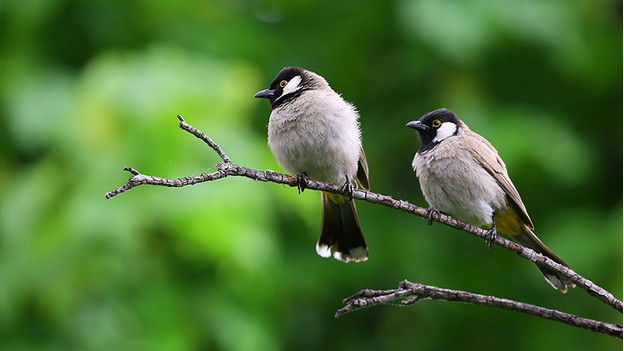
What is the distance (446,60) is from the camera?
620 centimetres

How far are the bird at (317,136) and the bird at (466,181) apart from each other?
1.12 ft

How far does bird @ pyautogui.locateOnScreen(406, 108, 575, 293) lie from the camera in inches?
127

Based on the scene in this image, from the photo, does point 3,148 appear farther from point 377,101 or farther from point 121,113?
point 377,101

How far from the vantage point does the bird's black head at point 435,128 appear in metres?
3.46

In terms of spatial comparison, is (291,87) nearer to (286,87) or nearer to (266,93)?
(286,87)

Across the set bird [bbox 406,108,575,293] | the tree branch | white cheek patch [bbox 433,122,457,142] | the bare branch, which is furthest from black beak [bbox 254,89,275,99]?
the bare branch

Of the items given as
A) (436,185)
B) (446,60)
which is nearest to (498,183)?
(436,185)

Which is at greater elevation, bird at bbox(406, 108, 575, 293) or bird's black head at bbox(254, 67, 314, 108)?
bird's black head at bbox(254, 67, 314, 108)

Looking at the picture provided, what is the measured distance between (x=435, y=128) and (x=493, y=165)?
32cm

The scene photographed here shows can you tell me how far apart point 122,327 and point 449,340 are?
334 centimetres

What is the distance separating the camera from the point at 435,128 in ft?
11.5

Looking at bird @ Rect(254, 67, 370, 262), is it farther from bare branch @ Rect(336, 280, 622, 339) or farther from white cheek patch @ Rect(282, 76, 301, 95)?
bare branch @ Rect(336, 280, 622, 339)

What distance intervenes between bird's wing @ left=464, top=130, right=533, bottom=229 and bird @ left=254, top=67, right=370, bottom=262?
52 cm

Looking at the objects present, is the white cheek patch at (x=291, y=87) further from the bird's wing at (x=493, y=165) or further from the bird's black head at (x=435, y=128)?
the bird's wing at (x=493, y=165)
